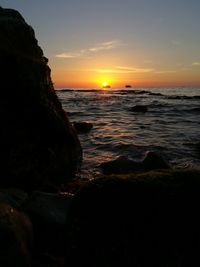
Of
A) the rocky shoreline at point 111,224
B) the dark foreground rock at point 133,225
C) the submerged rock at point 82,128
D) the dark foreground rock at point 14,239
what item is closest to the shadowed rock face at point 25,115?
the rocky shoreline at point 111,224

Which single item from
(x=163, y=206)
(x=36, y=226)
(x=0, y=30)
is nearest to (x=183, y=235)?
(x=163, y=206)

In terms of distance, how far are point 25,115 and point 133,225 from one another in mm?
3802

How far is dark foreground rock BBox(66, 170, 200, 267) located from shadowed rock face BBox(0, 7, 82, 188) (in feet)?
10.4

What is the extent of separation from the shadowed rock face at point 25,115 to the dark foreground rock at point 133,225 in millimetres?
3165

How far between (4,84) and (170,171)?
367 cm

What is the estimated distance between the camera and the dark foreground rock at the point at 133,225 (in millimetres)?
3416

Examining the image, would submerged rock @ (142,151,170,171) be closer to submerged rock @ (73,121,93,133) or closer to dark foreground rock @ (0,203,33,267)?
dark foreground rock @ (0,203,33,267)

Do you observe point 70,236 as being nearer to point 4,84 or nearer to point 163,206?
point 163,206

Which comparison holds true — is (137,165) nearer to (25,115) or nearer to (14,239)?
(25,115)

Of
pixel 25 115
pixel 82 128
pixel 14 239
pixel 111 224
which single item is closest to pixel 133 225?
pixel 111 224

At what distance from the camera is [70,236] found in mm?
3578

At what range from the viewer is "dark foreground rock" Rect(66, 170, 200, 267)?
3.42m

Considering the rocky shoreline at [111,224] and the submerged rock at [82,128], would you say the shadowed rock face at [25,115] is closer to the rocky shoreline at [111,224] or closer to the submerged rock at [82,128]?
the rocky shoreline at [111,224]

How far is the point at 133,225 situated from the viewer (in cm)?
347
